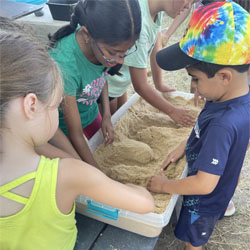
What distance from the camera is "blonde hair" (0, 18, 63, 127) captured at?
623mm

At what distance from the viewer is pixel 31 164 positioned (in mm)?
718

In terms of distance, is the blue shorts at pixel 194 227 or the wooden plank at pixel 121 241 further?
the blue shorts at pixel 194 227

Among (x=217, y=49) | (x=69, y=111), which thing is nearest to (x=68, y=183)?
(x=69, y=111)

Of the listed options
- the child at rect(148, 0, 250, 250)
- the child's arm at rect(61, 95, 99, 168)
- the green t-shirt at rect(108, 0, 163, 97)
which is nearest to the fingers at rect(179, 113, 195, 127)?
the green t-shirt at rect(108, 0, 163, 97)

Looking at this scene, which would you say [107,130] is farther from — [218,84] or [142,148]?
[218,84]

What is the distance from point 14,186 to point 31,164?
0.23 ft

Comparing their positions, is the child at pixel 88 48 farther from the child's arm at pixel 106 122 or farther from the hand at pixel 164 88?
the hand at pixel 164 88

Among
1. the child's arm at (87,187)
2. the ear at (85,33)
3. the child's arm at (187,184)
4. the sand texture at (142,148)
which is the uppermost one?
the ear at (85,33)

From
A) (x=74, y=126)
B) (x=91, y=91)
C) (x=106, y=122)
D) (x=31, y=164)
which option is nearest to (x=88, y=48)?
(x=91, y=91)

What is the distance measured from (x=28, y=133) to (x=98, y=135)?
3.32 feet

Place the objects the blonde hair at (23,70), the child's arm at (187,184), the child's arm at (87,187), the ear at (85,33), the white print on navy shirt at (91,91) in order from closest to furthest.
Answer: the blonde hair at (23,70)
the child's arm at (87,187)
the child's arm at (187,184)
the ear at (85,33)
the white print on navy shirt at (91,91)

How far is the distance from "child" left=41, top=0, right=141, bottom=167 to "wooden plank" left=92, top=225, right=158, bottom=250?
0.38 m

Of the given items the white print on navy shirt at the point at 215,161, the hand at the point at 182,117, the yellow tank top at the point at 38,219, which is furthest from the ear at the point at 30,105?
the hand at the point at 182,117

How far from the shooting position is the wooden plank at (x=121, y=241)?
1.09 m
